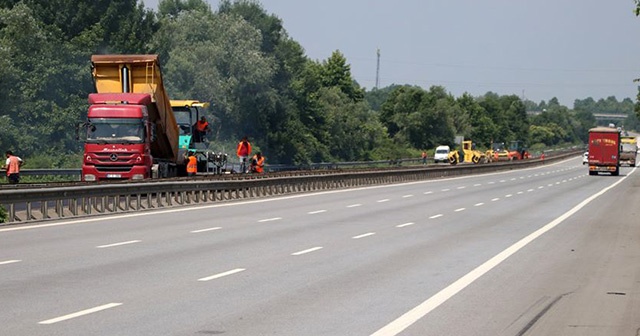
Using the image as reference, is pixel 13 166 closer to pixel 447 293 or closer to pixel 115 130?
pixel 115 130

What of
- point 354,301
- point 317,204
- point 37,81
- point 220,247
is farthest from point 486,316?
point 37,81

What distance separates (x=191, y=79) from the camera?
302 ft

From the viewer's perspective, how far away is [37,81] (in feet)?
252

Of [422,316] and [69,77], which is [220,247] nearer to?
[422,316]

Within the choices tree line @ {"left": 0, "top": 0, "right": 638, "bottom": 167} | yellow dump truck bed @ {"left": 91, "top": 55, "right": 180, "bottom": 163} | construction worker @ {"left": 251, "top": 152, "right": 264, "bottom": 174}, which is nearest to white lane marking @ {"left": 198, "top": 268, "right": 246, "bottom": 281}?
yellow dump truck bed @ {"left": 91, "top": 55, "right": 180, "bottom": 163}

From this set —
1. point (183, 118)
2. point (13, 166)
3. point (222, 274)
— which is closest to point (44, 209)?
point (13, 166)

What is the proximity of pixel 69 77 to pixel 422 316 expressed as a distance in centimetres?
7043

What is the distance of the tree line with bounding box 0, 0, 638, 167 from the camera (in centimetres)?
7588

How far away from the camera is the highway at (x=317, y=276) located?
1127 centimetres

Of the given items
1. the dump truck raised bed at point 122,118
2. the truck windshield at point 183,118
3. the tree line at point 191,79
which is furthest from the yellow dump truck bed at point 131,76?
the tree line at point 191,79

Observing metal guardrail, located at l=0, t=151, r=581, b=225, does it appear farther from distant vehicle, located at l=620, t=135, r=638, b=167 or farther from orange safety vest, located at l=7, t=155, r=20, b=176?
distant vehicle, located at l=620, t=135, r=638, b=167

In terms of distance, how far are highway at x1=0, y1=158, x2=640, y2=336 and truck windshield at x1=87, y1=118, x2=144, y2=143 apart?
7.77 meters

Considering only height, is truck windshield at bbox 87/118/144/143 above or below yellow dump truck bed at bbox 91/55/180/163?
below

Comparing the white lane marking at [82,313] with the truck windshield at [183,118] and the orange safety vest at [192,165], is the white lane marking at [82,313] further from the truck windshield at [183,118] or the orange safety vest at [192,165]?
the truck windshield at [183,118]
